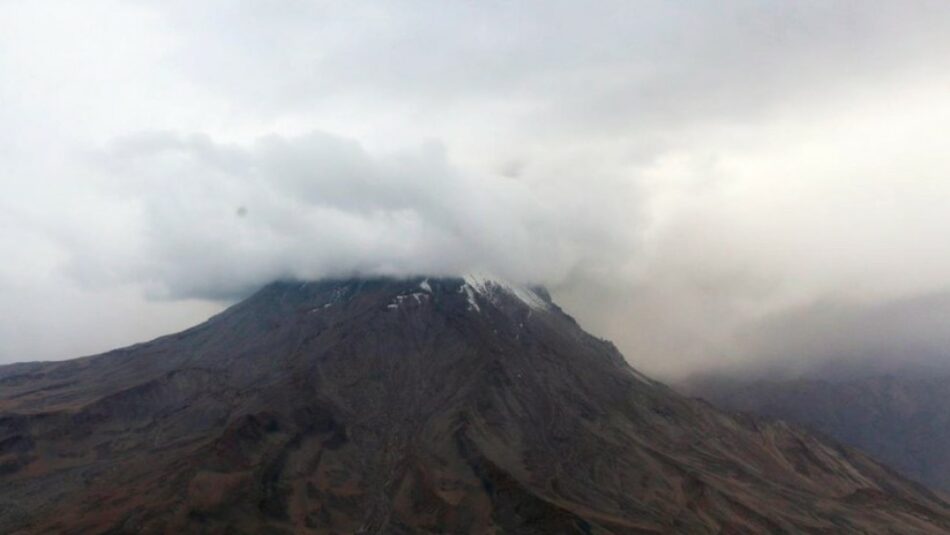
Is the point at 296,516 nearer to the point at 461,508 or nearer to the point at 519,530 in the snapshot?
the point at 461,508

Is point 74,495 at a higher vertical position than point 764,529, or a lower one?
lower

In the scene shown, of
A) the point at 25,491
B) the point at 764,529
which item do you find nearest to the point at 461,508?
the point at 764,529

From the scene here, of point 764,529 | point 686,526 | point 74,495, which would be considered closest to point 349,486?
point 74,495

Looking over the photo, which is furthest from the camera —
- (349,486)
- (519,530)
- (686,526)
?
(349,486)

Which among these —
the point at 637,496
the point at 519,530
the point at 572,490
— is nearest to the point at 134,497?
the point at 519,530

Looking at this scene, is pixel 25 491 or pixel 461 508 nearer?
pixel 461 508

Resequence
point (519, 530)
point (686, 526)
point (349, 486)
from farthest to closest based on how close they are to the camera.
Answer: point (349, 486), point (686, 526), point (519, 530)

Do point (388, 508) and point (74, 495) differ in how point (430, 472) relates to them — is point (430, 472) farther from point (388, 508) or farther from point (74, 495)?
point (74, 495)

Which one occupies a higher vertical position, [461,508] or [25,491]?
[461,508]

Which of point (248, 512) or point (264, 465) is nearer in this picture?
point (248, 512)
